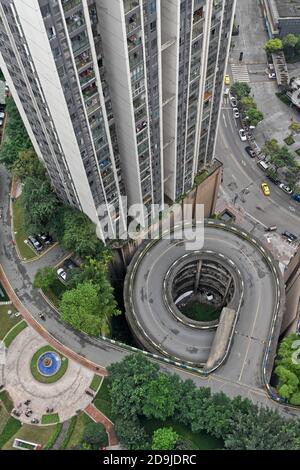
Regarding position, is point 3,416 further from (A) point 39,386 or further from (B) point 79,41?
(B) point 79,41

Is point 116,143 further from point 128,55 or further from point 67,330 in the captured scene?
point 67,330

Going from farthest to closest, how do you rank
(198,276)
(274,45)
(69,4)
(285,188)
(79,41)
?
(274,45), (285,188), (198,276), (79,41), (69,4)

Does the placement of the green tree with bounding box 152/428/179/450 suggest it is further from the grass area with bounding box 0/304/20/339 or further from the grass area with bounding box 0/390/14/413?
→ the grass area with bounding box 0/304/20/339

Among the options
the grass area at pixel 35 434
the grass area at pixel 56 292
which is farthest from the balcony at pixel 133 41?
the grass area at pixel 35 434

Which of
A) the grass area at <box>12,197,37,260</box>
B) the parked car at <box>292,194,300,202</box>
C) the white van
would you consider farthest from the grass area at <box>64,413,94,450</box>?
the white van

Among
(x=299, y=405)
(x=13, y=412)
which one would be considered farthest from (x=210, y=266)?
(x=13, y=412)

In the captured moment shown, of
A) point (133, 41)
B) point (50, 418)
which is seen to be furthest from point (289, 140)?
point (50, 418)
